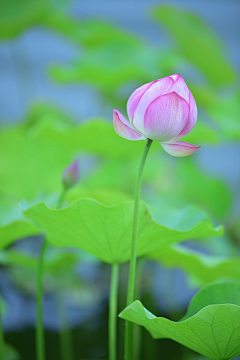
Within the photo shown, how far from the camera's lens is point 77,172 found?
44 cm

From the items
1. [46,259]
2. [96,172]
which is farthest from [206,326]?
[96,172]

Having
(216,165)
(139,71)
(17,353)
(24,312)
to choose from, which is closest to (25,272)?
(24,312)

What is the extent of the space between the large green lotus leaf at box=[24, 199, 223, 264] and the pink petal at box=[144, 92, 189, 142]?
4.0 inches

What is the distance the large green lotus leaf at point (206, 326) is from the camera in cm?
31

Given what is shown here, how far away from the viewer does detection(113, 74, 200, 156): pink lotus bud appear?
0.28 metres

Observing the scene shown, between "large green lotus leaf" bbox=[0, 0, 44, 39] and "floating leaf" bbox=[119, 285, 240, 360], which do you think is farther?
"large green lotus leaf" bbox=[0, 0, 44, 39]

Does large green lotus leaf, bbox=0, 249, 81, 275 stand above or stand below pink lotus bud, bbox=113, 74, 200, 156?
below

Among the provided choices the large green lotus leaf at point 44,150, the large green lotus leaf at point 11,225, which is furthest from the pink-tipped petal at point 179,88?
the large green lotus leaf at point 44,150

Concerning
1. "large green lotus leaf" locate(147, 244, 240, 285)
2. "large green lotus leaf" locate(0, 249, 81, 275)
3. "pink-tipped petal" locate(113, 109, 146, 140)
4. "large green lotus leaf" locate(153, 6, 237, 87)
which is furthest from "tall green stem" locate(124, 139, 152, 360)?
"large green lotus leaf" locate(153, 6, 237, 87)

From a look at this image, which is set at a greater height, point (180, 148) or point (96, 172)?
point (96, 172)

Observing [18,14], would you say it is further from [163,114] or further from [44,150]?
[163,114]

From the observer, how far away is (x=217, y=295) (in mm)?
379

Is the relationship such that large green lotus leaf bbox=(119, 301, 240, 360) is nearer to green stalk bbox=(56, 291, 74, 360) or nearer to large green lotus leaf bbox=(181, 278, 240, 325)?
large green lotus leaf bbox=(181, 278, 240, 325)

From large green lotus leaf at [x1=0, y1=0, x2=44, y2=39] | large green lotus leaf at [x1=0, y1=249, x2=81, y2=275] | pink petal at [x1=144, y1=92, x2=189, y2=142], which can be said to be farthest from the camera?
large green lotus leaf at [x1=0, y1=0, x2=44, y2=39]
